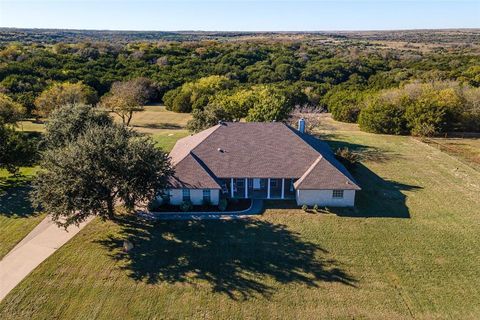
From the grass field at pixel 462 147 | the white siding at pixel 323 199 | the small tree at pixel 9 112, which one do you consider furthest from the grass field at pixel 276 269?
the small tree at pixel 9 112

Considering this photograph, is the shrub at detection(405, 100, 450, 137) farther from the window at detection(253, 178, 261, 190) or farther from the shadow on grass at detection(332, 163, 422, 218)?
the window at detection(253, 178, 261, 190)

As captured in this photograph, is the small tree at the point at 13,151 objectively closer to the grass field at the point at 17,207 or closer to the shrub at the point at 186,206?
the grass field at the point at 17,207

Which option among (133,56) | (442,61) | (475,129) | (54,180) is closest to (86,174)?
(54,180)

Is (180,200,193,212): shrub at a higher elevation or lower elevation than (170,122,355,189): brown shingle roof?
lower

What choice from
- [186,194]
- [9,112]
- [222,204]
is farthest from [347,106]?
[9,112]

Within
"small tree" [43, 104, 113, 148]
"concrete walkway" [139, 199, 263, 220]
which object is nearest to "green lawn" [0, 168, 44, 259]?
"small tree" [43, 104, 113, 148]

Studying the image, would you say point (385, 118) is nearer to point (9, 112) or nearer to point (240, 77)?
point (240, 77)
